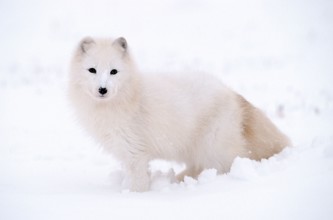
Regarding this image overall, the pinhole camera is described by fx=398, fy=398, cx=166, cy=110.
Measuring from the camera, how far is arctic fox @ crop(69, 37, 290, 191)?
466 centimetres

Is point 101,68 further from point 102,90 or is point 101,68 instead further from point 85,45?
point 85,45

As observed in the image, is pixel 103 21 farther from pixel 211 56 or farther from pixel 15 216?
pixel 15 216

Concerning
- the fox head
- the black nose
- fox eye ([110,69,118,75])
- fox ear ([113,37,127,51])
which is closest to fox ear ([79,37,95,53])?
the fox head

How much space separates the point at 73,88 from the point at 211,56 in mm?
11893

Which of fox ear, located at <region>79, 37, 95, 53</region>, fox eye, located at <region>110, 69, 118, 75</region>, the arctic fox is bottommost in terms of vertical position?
the arctic fox

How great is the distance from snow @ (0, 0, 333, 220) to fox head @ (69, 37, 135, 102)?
2.25 ft

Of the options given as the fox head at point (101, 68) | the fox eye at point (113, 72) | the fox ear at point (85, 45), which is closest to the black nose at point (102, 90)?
the fox head at point (101, 68)

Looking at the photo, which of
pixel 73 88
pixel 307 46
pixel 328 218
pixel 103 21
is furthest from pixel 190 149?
pixel 103 21

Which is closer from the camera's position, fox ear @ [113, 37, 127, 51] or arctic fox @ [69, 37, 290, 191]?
arctic fox @ [69, 37, 290, 191]

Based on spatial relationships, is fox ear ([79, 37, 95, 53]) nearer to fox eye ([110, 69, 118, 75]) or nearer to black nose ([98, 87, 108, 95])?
fox eye ([110, 69, 118, 75])

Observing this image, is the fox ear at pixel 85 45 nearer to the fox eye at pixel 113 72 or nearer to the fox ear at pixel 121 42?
the fox ear at pixel 121 42

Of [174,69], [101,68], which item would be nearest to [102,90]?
[101,68]

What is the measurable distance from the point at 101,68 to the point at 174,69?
2029 mm

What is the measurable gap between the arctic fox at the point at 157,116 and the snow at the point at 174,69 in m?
0.35
